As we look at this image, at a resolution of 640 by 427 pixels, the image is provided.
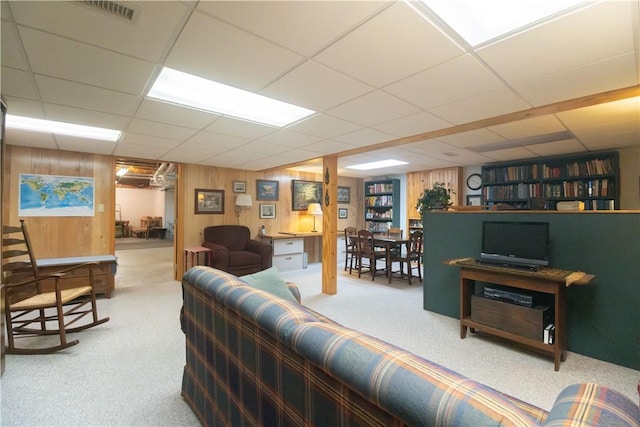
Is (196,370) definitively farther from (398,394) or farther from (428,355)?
(428,355)

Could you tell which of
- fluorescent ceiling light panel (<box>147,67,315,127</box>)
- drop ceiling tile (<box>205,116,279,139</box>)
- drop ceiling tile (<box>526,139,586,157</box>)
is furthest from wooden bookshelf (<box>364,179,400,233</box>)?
fluorescent ceiling light panel (<box>147,67,315,127</box>)

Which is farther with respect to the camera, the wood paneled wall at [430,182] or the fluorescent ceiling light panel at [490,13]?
the wood paneled wall at [430,182]

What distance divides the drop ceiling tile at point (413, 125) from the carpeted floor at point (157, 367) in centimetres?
221

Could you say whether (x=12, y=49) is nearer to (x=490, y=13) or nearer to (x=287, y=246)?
(x=490, y=13)

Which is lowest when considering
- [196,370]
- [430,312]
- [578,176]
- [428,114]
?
[430,312]

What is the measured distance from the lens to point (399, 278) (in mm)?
5500

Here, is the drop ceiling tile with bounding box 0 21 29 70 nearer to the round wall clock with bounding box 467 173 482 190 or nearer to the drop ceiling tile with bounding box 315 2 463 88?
the drop ceiling tile with bounding box 315 2 463 88

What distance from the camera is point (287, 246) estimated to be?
6.20m

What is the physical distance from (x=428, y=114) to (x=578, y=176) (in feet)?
12.7

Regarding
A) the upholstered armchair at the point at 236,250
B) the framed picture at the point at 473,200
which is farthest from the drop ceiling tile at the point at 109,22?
the framed picture at the point at 473,200

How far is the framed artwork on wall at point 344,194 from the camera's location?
25.9 ft

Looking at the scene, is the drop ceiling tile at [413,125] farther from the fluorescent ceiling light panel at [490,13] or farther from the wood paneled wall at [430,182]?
the wood paneled wall at [430,182]

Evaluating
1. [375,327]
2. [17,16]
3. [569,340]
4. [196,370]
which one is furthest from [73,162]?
[569,340]

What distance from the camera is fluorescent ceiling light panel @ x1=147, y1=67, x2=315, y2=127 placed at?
2.32 m
